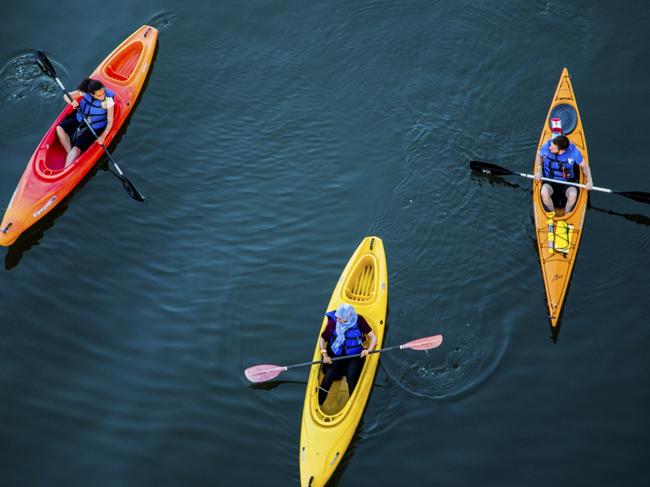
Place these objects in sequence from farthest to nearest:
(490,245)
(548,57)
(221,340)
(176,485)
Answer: (548,57)
(490,245)
(221,340)
(176,485)

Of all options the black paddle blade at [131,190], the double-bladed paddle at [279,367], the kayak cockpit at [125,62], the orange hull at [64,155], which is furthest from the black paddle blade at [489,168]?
the kayak cockpit at [125,62]

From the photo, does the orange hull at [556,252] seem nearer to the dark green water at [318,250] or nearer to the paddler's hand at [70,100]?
the dark green water at [318,250]

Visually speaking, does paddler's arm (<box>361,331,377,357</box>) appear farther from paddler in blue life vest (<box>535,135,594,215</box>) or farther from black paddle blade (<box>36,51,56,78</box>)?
black paddle blade (<box>36,51,56,78</box>)

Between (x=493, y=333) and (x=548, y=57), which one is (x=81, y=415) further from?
(x=548, y=57)

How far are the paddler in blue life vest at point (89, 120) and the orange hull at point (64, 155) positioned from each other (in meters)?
0.12

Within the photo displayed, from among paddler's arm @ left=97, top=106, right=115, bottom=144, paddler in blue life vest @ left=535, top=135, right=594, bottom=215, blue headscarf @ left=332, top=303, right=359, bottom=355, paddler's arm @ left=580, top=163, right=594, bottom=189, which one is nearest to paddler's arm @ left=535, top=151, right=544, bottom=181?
paddler in blue life vest @ left=535, top=135, right=594, bottom=215

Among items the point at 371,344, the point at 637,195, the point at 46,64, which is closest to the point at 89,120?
the point at 46,64

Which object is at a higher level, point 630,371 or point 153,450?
point 153,450

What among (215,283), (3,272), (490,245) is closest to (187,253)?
(215,283)

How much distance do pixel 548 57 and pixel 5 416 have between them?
415 inches

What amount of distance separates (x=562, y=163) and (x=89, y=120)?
7.60 metres

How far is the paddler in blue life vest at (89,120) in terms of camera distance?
12.8 meters

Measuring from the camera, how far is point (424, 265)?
11273 millimetres

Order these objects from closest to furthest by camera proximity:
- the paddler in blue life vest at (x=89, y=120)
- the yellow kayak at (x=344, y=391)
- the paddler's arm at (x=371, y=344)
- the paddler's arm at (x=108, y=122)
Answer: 1. the yellow kayak at (x=344, y=391)
2. the paddler's arm at (x=371, y=344)
3. the paddler in blue life vest at (x=89, y=120)
4. the paddler's arm at (x=108, y=122)
